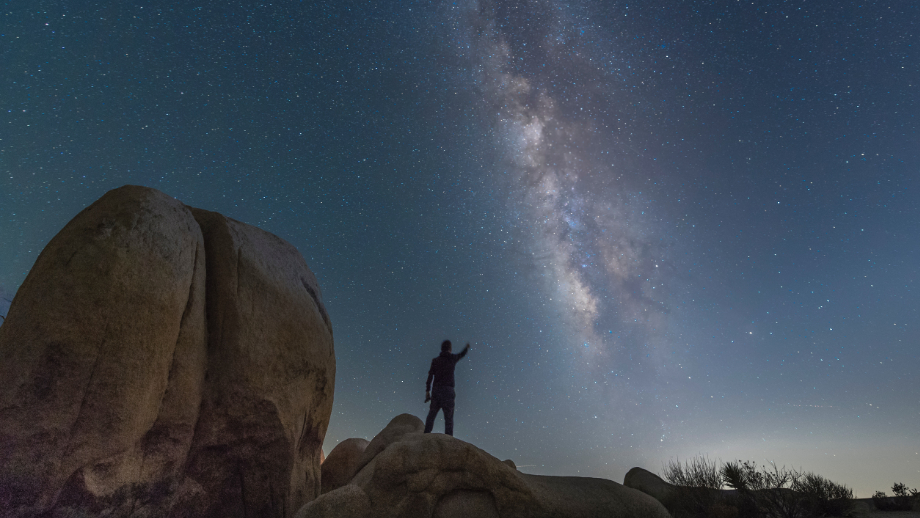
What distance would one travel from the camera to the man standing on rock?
11445 mm

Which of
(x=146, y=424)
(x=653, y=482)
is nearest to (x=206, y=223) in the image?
(x=146, y=424)

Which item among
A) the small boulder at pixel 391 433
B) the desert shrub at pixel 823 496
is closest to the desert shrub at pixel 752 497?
the desert shrub at pixel 823 496

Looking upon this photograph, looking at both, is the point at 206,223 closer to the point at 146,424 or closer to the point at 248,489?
the point at 146,424

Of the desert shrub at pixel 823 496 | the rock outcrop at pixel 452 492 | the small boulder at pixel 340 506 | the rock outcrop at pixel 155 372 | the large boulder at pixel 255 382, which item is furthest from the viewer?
the desert shrub at pixel 823 496

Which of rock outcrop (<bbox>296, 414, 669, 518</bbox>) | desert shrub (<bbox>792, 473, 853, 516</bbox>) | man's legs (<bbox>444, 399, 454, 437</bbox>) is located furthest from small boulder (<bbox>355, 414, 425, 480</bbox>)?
desert shrub (<bbox>792, 473, 853, 516</bbox>)

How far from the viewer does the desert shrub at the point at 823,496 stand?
10.5 m

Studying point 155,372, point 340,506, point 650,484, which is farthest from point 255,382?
point 650,484

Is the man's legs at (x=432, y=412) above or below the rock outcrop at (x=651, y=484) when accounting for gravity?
above

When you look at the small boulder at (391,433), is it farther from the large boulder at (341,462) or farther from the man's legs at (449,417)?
the large boulder at (341,462)

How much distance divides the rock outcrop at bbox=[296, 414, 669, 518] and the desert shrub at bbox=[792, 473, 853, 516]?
18.5 feet

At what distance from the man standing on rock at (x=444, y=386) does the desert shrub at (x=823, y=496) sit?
8099 mm

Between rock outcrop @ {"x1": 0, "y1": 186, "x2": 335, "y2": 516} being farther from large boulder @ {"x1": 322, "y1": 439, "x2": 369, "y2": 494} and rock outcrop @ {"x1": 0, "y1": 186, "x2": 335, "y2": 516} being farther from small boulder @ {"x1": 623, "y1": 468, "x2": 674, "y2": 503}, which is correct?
small boulder @ {"x1": 623, "y1": 468, "x2": 674, "y2": 503}

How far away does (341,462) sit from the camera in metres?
13.5

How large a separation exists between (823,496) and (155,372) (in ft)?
48.4
